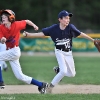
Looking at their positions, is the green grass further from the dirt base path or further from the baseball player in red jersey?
the dirt base path

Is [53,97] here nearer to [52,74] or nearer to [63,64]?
A: [63,64]

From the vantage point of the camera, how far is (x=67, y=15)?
31.8ft

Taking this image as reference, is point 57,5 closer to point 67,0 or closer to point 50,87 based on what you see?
point 67,0

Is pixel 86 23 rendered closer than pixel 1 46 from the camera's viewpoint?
No

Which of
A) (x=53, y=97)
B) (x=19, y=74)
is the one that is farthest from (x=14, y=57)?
(x=53, y=97)

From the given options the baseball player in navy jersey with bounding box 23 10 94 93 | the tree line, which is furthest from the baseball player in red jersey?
the tree line

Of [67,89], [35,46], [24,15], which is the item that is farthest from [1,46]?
[24,15]

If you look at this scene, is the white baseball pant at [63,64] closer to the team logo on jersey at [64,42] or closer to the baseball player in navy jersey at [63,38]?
the baseball player in navy jersey at [63,38]

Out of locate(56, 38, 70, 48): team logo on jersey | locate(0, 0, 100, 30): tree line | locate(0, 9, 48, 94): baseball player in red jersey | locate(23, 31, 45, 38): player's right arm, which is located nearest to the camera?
locate(0, 9, 48, 94): baseball player in red jersey

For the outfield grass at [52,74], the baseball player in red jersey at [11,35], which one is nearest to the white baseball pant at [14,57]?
the baseball player in red jersey at [11,35]

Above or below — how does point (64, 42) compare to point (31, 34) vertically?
below

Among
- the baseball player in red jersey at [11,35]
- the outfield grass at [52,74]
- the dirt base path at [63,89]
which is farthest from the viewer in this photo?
the outfield grass at [52,74]

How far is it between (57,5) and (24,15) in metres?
4.18

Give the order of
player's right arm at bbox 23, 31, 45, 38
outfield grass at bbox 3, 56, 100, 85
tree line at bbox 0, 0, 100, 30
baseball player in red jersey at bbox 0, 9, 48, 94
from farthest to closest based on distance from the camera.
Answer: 1. tree line at bbox 0, 0, 100, 30
2. outfield grass at bbox 3, 56, 100, 85
3. player's right arm at bbox 23, 31, 45, 38
4. baseball player in red jersey at bbox 0, 9, 48, 94
